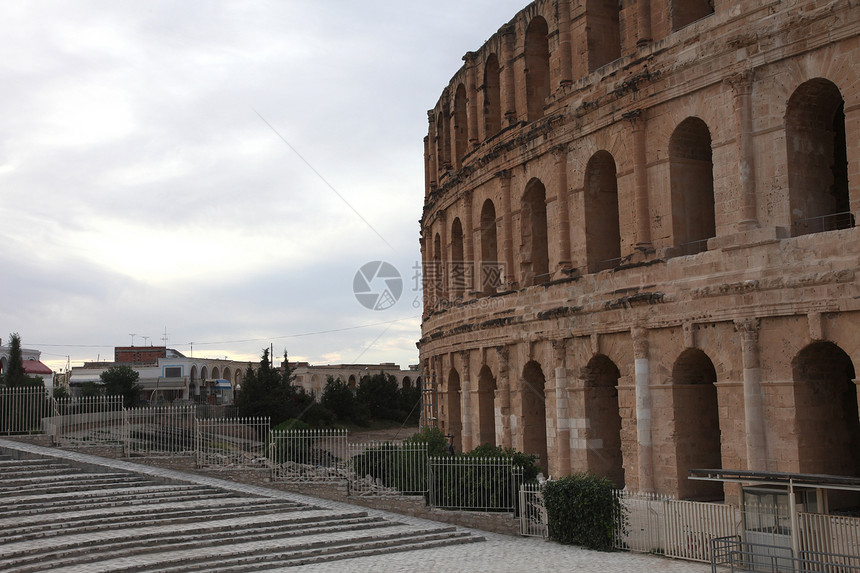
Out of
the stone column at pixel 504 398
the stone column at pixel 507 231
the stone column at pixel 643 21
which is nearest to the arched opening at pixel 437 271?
the stone column at pixel 507 231

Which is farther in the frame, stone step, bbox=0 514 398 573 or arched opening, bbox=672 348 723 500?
arched opening, bbox=672 348 723 500

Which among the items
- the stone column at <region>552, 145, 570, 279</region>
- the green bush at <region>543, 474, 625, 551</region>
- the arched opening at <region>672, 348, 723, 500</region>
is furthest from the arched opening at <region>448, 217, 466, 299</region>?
the green bush at <region>543, 474, 625, 551</region>

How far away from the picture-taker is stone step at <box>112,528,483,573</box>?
13633mm

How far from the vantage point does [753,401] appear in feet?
52.8

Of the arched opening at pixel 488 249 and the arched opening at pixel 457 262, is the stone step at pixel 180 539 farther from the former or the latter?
the arched opening at pixel 457 262

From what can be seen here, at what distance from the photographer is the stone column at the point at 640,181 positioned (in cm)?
1902

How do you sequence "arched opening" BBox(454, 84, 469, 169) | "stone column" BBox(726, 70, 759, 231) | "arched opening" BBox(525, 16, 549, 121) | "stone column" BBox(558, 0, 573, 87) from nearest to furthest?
"stone column" BBox(726, 70, 759, 231) < "stone column" BBox(558, 0, 573, 87) < "arched opening" BBox(525, 16, 549, 121) < "arched opening" BBox(454, 84, 469, 169)

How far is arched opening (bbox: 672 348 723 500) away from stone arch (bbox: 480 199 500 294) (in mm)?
8756

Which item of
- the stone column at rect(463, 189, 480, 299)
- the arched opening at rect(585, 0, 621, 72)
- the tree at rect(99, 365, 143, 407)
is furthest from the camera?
the tree at rect(99, 365, 143, 407)

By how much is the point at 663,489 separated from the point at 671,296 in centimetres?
420

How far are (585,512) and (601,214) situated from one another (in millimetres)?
8370

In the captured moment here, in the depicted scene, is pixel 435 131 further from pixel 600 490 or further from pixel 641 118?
pixel 600 490

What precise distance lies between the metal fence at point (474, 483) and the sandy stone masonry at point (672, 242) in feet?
10.1

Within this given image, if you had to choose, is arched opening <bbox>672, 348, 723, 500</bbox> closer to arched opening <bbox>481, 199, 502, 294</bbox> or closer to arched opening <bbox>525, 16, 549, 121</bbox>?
arched opening <bbox>481, 199, 502, 294</bbox>
